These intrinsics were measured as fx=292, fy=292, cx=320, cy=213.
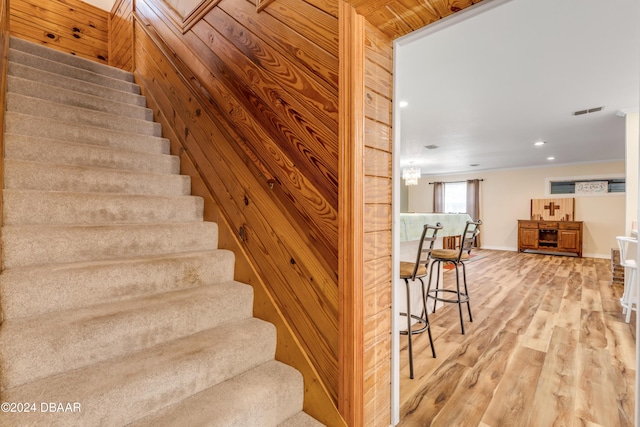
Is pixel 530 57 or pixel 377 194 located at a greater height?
pixel 530 57

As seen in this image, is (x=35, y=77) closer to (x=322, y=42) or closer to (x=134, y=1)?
(x=134, y=1)

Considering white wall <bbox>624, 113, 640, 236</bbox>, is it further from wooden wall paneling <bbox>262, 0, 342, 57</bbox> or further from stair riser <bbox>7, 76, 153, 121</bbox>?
stair riser <bbox>7, 76, 153, 121</bbox>

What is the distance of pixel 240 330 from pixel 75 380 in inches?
24.1

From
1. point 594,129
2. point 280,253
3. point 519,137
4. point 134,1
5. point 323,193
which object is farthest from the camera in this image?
point 519,137

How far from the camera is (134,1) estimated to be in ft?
10.9

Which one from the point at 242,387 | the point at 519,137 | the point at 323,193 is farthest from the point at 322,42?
the point at 519,137

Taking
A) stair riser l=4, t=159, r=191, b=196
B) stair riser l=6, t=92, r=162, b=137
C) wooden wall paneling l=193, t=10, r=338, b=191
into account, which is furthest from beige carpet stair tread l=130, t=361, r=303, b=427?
stair riser l=6, t=92, r=162, b=137

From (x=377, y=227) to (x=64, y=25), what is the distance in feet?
16.1

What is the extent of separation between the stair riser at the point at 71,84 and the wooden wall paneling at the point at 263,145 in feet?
2.44

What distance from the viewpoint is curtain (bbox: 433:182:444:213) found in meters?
9.77

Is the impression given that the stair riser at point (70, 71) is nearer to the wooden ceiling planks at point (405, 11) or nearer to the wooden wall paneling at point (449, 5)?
the wooden ceiling planks at point (405, 11)

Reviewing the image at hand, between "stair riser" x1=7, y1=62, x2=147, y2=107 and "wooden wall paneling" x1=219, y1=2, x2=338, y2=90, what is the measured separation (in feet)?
5.02

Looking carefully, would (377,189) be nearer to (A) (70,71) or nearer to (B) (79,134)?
(B) (79,134)

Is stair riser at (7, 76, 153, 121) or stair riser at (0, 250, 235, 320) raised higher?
stair riser at (7, 76, 153, 121)
